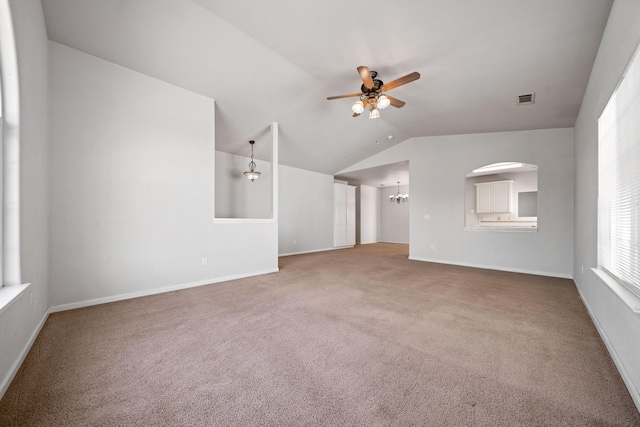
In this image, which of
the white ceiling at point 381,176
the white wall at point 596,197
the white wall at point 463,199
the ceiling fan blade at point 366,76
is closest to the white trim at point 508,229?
the white wall at point 463,199

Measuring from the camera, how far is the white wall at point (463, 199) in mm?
5055

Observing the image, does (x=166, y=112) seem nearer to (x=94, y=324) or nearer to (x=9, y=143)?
(x=9, y=143)

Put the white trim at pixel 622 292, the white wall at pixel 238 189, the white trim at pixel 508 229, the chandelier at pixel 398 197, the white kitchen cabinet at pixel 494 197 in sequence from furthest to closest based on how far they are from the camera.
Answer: the chandelier at pixel 398 197 → the white kitchen cabinet at pixel 494 197 → the white wall at pixel 238 189 → the white trim at pixel 508 229 → the white trim at pixel 622 292

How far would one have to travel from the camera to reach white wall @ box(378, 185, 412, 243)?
11.4 metres

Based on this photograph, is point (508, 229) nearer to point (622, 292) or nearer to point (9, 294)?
point (622, 292)

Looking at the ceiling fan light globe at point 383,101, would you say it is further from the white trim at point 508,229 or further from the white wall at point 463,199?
the white trim at point 508,229

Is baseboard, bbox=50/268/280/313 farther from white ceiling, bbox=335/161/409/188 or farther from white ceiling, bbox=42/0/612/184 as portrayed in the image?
white ceiling, bbox=335/161/409/188

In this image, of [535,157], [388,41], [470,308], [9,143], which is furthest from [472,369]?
[535,157]

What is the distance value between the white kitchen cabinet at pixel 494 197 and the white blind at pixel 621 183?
16.6 feet

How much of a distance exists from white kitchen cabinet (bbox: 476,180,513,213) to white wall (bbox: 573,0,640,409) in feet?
12.8

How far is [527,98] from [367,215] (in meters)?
7.56

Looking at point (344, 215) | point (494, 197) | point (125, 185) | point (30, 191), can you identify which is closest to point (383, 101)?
point (125, 185)

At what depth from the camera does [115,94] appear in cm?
→ 341

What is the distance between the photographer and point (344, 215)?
9781 mm
